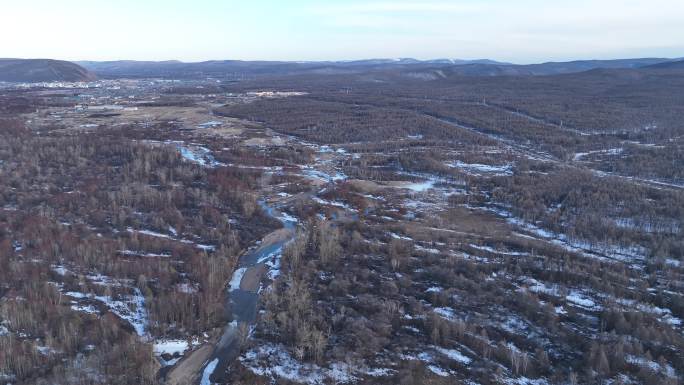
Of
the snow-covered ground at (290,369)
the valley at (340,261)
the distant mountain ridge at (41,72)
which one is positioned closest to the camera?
the snow-covered ground at (290,369)

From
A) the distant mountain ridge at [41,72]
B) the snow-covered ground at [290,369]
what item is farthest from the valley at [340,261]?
the distant mountain ridge at [41,72]

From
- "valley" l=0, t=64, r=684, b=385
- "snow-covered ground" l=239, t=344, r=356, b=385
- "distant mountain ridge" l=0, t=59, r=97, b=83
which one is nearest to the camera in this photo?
"snow-covered ground" l=239, t=344, r=356, b=385

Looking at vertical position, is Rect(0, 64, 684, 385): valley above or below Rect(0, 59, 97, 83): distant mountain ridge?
below

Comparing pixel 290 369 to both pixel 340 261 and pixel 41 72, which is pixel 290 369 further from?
pixel 41 72

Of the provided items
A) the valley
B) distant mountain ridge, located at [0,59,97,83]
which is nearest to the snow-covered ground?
the valley

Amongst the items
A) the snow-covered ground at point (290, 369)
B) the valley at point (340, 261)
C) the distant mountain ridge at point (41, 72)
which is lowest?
the snow-covered ground at point (290, 369)

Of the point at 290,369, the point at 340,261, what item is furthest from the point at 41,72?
the point at 290,369

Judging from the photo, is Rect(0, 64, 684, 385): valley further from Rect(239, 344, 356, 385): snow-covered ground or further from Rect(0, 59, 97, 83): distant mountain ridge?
Rect(0, 59, 97, 83): distant mountain ridge

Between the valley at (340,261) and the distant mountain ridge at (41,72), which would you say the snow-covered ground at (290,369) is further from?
the distant mountain ridge at (41,72)
